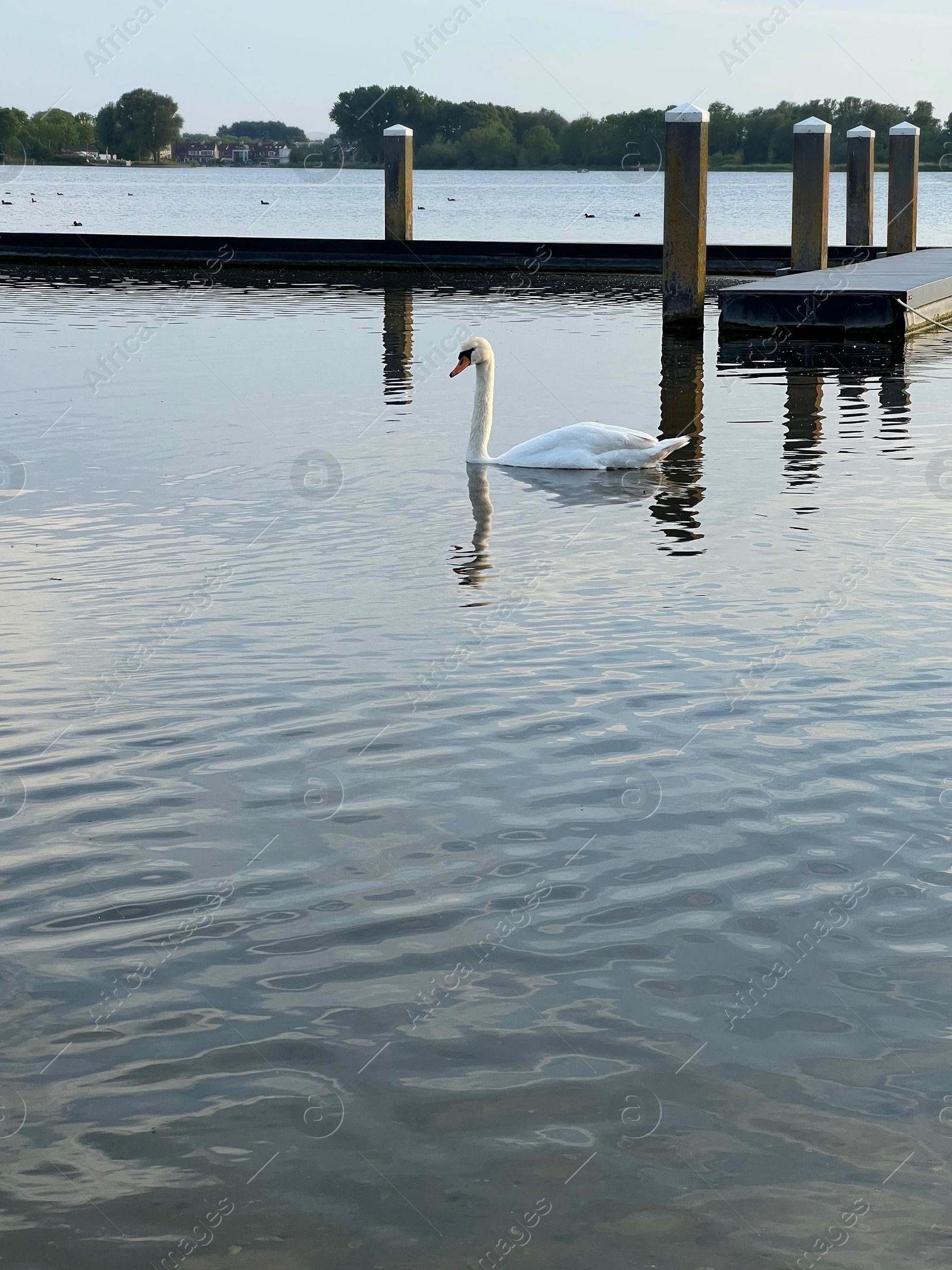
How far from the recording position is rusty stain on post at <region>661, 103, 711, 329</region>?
19047mm

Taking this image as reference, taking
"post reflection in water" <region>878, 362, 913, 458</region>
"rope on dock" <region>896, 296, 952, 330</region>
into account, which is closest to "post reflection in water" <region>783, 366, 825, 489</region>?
"post reflection in water" <region>878, 362, 913, 458</region>

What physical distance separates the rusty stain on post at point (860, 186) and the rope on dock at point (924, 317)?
667 cm

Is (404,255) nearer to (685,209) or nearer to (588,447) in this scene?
(685,209)

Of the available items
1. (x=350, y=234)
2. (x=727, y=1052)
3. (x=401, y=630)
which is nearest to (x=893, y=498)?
(x=401, y=630)

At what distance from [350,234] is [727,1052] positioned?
54.5 meters

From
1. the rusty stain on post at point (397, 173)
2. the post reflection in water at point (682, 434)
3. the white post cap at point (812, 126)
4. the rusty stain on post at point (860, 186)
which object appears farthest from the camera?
the rusty stain on post at point (397, 173)

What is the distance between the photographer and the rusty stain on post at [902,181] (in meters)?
25.4

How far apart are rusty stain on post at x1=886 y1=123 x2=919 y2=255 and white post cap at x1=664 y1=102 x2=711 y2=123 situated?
24.0 feet

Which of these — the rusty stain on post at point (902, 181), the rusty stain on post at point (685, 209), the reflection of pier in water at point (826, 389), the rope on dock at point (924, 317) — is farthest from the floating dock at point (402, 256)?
the reflection of pier in water at point (826, 389)

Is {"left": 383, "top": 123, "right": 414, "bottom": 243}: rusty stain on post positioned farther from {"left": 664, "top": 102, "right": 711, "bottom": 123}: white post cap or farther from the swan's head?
the swan's head

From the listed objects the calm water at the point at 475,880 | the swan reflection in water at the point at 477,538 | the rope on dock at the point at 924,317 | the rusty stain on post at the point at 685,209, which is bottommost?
the calm water at the point at 475,880

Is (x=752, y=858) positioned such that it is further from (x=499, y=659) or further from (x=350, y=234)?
(x=350, y=234)

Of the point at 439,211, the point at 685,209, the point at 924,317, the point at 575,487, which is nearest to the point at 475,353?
the point at 575,487

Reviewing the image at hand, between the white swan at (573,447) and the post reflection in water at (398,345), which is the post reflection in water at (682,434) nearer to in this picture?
the white swan at (573,447)
